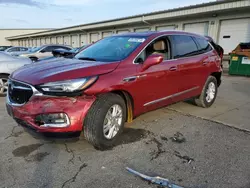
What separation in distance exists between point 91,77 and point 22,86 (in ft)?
3.17

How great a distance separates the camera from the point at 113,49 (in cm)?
386

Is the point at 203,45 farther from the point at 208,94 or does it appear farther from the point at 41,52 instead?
the point at 41,52

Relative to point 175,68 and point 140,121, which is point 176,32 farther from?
point 140,121

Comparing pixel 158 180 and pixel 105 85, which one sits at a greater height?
pixel 105 85

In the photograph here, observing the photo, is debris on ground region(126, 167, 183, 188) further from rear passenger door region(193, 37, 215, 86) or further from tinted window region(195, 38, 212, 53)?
tinted window region(195, 38, 212, 53)

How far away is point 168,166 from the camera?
278 cm

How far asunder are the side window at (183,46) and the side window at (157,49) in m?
0.20

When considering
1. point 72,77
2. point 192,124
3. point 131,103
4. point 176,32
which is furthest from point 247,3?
point 72,77

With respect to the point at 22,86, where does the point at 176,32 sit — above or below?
above

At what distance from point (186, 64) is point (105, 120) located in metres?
2.23

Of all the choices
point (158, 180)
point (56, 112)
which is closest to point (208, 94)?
point (158, 180)

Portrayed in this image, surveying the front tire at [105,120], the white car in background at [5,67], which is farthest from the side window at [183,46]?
the white car in background at [5,67]

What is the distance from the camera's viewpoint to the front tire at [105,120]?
2883mm

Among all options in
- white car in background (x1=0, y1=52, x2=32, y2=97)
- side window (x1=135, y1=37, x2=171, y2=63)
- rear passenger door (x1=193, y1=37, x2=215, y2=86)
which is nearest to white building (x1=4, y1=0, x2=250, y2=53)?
rear passenger door (x1=193, y1=37, x2=215, y2=86)
